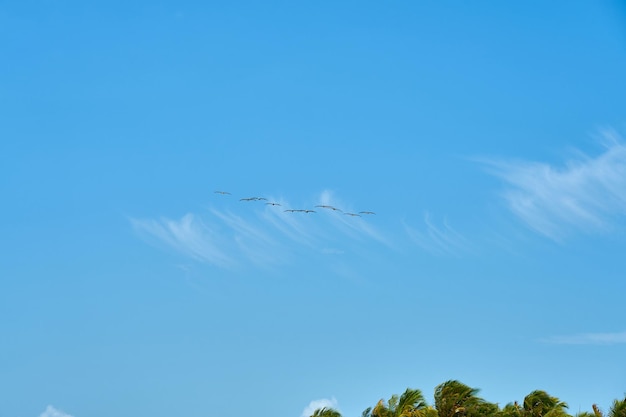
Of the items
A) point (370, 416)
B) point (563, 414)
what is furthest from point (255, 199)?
point (563, 414)

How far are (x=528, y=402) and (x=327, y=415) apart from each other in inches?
516

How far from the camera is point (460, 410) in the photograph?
57.9 m

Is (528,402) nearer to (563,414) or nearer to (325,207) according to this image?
(563,414)

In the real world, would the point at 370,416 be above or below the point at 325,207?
below

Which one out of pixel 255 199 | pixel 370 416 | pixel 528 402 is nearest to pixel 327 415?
pixel 370 416

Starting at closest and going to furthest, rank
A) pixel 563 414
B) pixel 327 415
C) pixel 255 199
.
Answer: pixel 255 199, pixel 563 414, pixel 327 415

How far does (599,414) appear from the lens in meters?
62.8

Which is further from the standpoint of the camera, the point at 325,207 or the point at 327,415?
the point at 327,415

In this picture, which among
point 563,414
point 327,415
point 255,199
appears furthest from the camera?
point 327,415

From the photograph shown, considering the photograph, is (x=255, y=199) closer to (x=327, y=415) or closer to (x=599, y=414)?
(x=327, y=415)

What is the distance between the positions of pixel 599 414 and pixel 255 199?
1045 inches

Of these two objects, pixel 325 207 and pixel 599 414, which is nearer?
pixel 325 207

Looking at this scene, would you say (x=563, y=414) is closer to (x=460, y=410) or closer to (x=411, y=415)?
(x=460, y=410)

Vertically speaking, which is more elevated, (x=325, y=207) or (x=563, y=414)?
(x=325, y=207)
